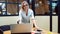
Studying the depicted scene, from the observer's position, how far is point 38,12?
637 cm

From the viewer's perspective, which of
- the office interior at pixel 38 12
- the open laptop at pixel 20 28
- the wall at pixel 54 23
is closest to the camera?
the open laptop at pixel 20 28

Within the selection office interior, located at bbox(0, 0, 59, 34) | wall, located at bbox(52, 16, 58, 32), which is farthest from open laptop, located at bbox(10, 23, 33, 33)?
wall, located at bbox(52, 16, 58, 32)

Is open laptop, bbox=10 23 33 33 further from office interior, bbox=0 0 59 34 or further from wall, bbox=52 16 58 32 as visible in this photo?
wall, bbox=52 16 58 32

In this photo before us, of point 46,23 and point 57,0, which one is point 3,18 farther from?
point 57,0

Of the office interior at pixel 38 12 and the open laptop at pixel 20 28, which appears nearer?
the open laptop at pixel 20 28

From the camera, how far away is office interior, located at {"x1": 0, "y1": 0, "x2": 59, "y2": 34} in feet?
20.0

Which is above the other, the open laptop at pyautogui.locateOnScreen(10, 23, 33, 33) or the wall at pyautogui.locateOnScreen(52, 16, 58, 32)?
the open laptop at pyautogui.locateOnScreen(10, 23, 33, 33)

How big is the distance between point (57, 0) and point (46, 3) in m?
0.46

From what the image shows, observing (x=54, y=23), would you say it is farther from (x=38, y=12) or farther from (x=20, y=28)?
(x=20, y=28)

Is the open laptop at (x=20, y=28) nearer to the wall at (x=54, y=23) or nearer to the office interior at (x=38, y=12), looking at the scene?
the office interior at (x=38, y=12)

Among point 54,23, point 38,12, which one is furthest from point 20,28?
point 54,23

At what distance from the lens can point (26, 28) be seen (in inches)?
115

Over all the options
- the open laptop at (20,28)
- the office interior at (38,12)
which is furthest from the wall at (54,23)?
the open laptop at (20,28)

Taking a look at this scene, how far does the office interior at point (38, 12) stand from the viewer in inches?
241
